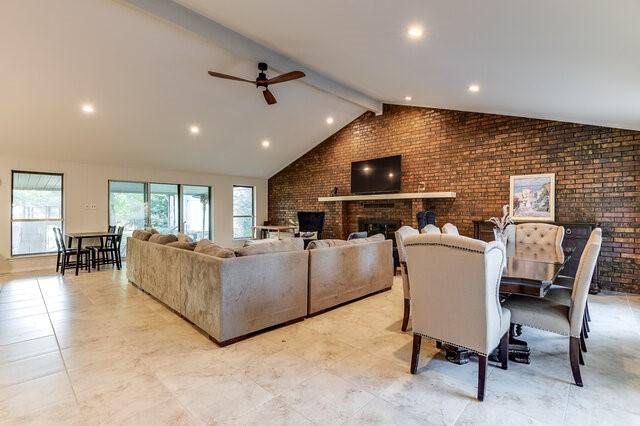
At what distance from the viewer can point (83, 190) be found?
21.6 feet

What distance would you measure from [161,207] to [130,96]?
3.57 metres

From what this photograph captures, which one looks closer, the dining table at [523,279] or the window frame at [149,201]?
the dining table at [523,279]

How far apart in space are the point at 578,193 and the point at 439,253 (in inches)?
160

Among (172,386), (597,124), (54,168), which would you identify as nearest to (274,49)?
(172,386)

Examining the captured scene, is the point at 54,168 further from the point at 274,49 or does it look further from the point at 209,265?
the point at 209,265

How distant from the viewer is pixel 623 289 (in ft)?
14.6

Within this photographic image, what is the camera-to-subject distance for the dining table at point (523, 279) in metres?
2.05

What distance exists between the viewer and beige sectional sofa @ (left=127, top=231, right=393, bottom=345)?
281 cm

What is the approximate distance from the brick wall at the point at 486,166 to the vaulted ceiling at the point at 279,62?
399 mm

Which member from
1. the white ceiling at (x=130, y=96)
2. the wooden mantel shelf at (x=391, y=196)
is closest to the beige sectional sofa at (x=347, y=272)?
the wooden mantel shelf at (x=391, y=196)

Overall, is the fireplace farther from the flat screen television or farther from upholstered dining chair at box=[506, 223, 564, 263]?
upholstered dining chair at box=[506, 223, 564, 263]

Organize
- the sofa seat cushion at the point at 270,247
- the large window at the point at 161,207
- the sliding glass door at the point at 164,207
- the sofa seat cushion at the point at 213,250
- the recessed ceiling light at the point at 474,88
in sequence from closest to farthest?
the sofa seat cushion at the point at 213,250 → the sofa seat cushion at the point at 270,247 → the recessed ceiling light at the point at 474,88 → the large window at the point at 161,207 → the sliding glass door at the point at 164,207

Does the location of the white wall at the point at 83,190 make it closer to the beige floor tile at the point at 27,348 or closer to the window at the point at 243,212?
the window at the point at 243,212

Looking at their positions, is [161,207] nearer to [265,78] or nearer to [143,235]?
[143,235]
